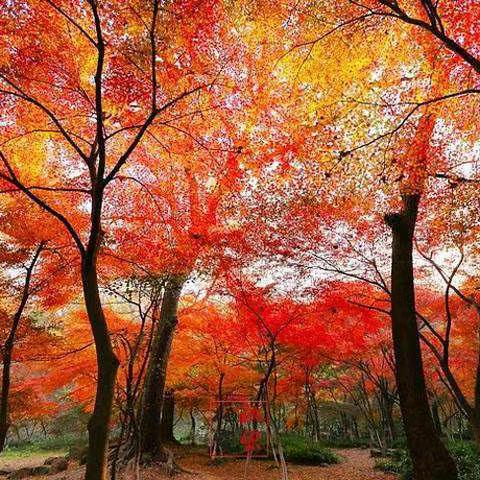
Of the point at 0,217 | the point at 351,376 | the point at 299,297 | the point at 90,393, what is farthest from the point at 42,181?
the point at 351,376

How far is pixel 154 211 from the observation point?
10773mm

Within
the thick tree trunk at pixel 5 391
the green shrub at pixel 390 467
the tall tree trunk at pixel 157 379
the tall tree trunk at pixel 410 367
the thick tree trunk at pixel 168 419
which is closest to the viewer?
the tall tree trunk at pixel 410 367

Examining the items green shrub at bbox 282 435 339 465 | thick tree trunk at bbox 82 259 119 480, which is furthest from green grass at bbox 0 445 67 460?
thick tree trunk at bbox 82 259 119 480

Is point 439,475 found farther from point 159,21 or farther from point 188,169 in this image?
point 188,169

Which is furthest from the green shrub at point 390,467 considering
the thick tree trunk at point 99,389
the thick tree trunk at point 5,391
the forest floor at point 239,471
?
the thick tree trunk at point 5,391

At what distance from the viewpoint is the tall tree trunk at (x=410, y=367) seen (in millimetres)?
5629

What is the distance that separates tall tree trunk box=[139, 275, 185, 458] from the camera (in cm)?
1074

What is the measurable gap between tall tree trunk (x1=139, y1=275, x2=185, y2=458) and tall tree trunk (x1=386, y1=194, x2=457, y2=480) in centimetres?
598

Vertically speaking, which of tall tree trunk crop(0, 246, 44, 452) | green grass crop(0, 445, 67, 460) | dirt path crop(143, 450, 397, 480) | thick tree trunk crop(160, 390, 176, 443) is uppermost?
tall tree trunk crop(0, 246, 44, 452)

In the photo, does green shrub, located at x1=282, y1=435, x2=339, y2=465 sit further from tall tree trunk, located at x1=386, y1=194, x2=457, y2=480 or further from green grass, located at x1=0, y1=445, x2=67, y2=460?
green grass, located at x1=0, y1=445, x2=67, y2=460

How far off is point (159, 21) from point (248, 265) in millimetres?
7100

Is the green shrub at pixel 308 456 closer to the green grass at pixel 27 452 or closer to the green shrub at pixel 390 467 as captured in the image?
the green shrub at pixel 390 467

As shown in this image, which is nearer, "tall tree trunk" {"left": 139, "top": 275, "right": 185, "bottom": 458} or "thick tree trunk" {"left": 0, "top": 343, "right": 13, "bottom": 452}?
"thick tree trunk" {"left": 0, "top": 343, "right": 13, "bottom": 452}

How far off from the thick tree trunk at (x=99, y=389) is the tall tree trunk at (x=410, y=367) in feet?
14.0
